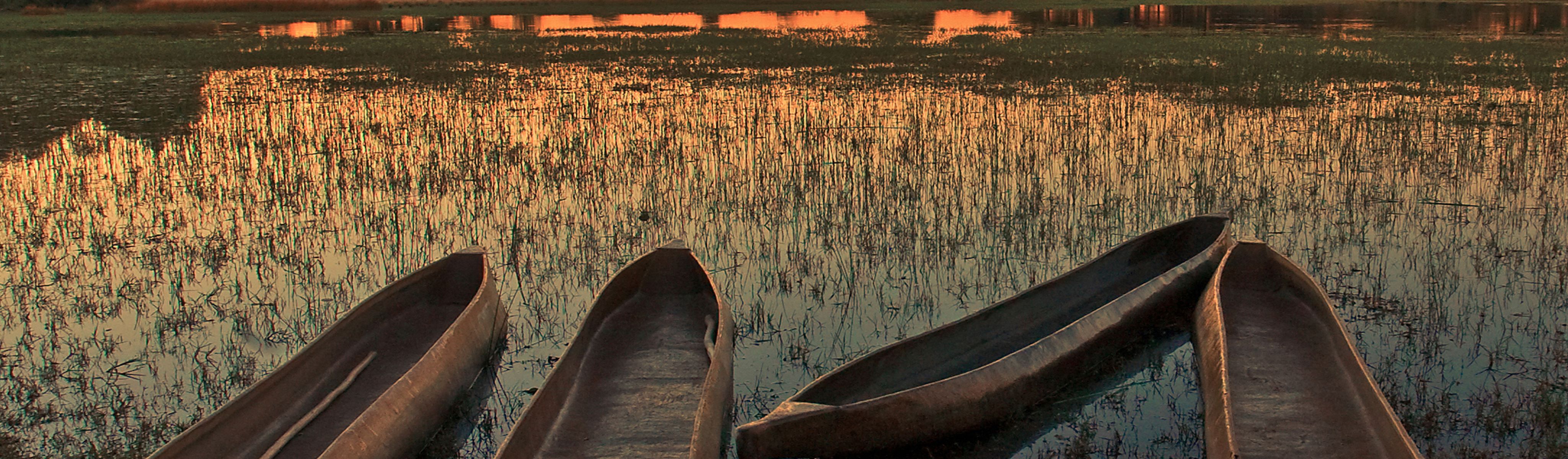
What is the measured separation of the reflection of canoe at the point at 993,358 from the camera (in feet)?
14.0

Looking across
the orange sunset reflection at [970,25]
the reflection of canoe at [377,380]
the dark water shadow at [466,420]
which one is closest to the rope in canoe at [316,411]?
the reflection of canoe at [377,380]

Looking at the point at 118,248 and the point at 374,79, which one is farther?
the point at 374,79

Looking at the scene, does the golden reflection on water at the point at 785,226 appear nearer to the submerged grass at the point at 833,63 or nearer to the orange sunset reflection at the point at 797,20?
the submerged grass at the point at 833,63

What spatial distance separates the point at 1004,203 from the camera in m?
9.11

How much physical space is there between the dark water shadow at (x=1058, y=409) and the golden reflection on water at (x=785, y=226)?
0.28ft

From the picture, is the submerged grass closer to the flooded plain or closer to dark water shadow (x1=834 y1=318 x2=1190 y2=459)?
the flooded plain

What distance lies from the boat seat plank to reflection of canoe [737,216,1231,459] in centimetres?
72

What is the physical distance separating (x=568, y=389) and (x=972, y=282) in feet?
10.3

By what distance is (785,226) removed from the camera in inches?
339

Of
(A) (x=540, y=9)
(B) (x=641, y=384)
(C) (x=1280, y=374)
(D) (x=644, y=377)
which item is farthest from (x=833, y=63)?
(A) (x=540, y=9)

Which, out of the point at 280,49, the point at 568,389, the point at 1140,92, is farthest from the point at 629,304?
the point at 280,49

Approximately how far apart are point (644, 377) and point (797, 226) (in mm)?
3191

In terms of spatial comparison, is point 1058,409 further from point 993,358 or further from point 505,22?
point 505,22

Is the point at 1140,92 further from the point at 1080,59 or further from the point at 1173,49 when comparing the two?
the point at 1173,49
